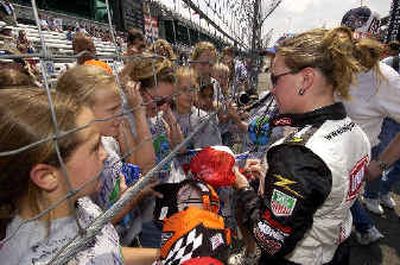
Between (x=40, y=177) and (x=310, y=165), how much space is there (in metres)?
0.88

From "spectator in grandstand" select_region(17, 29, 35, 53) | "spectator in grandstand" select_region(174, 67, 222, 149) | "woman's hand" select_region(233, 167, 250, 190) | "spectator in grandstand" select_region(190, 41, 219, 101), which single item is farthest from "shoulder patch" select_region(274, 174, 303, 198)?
"spectator in grandstand" select_region(17, 29, 35, 53)

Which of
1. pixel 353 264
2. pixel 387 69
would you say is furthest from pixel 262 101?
pixel 353 264

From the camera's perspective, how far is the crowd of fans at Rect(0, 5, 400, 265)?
3.34 ft

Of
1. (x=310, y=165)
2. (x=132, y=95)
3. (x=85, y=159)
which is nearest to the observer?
(x=85, y=159)

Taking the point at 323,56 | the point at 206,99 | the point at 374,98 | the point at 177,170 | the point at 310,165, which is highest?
the point at 323,56

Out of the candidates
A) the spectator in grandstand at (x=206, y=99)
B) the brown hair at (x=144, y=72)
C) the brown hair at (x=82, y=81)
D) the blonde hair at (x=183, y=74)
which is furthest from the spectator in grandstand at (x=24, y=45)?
the brown hair at (x=82, y=81)

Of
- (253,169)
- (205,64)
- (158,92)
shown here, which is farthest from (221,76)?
(253,169)

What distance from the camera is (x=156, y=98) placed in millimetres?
2398

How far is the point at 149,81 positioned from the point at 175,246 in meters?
1.34

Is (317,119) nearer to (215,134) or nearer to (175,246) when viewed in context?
(175,246)

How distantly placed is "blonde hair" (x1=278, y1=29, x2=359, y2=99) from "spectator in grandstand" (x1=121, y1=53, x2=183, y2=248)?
92 cm

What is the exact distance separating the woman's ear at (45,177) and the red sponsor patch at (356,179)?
3.51 feet

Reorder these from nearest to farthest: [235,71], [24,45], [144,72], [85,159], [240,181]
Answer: [85,159] → [240,181] → [144,72] → [24,45] → [235,71]

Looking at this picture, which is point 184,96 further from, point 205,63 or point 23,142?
point 23,142
